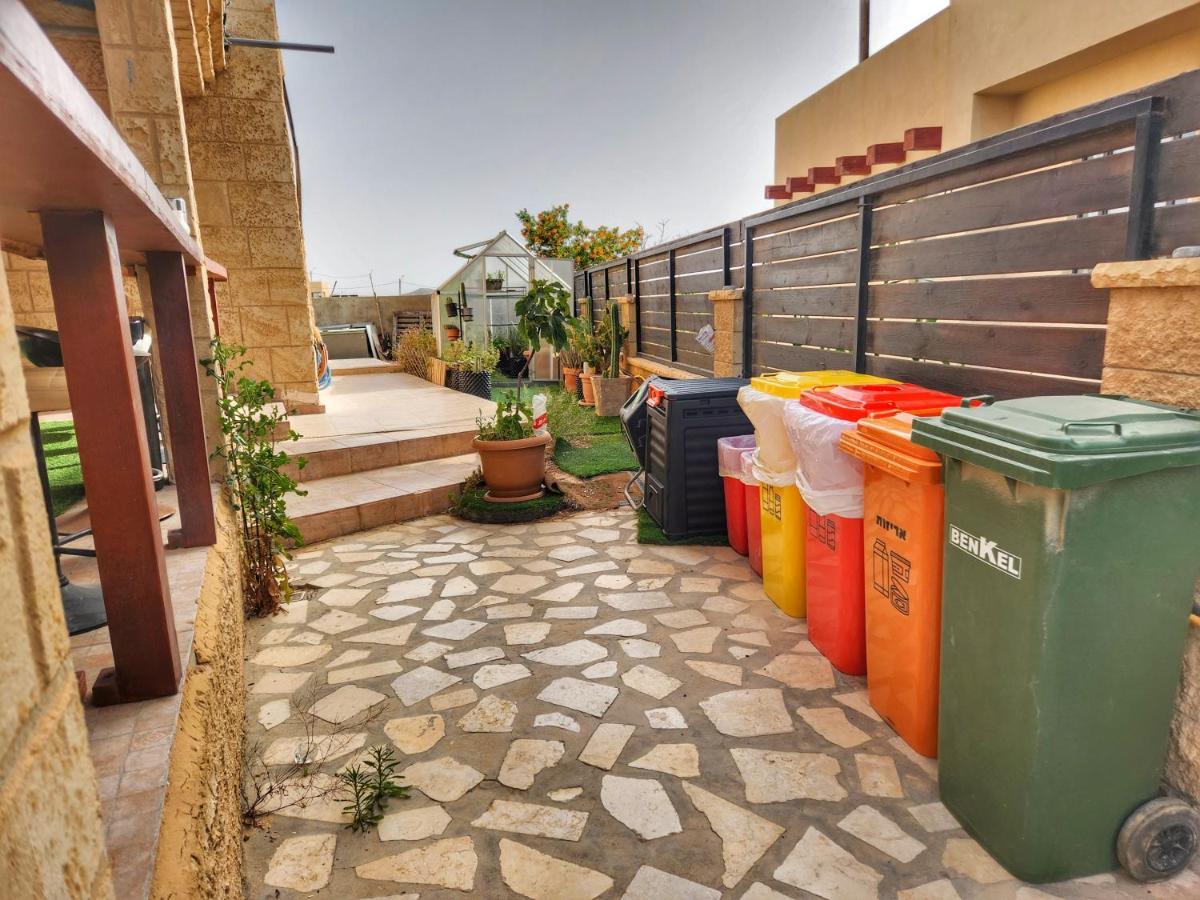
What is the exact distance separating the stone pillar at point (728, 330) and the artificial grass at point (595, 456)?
1.29 m

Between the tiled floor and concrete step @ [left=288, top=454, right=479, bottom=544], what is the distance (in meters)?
2.73

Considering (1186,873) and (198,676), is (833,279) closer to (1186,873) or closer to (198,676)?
(1186,873)

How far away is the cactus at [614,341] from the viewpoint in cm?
1078

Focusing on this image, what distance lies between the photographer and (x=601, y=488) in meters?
6.48

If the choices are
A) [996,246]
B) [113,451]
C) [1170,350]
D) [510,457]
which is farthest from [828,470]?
[510,457]

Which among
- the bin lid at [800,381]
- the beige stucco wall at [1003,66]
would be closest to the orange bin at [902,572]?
the bin lid at [800,381]

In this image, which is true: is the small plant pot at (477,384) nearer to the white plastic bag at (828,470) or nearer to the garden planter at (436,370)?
the garden planter at (436,370)

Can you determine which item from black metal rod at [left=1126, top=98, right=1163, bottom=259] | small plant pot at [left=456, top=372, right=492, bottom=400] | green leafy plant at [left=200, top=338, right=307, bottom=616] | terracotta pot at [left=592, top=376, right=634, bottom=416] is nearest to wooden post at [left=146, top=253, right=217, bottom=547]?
green leafy plant at [left=200, top=338, right=307, bottom=616]

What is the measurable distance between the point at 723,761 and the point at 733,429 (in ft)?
8.55

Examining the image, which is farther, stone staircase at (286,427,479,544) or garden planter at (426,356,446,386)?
garden planter at (426,356,446,386)

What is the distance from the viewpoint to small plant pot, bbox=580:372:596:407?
1102 cm

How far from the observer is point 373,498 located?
18.6 ft

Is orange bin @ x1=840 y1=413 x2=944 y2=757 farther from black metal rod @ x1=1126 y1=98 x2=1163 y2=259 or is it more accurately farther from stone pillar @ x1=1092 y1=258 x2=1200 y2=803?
black metal rod @ x1=1126 y1=98 x2=1163 y2=259

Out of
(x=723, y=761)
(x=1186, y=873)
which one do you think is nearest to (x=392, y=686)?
(x=723, y=761)
